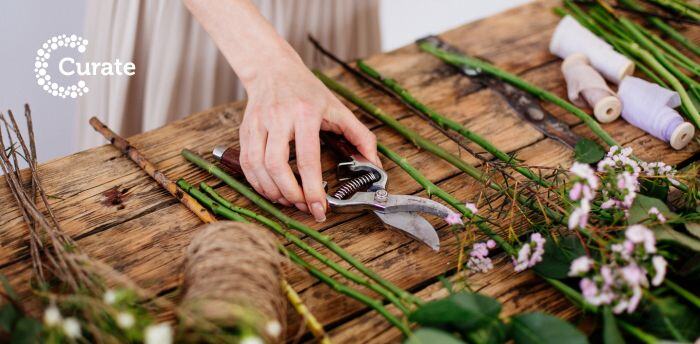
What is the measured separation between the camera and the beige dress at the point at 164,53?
5.25ft

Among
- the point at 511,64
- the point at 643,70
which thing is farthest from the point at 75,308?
the point at 643,70

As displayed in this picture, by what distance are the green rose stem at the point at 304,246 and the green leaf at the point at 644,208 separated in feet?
1.24

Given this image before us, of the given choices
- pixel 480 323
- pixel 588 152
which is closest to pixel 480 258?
pixel 480 323

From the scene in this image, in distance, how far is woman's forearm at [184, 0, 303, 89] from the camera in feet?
4.13

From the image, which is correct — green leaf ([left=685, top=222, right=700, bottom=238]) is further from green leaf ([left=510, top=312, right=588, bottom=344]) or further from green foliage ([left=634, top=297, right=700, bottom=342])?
green leaf ([left=510, top=312, right=588, bottom=344])

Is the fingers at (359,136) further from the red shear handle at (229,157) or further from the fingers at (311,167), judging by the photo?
the red shear handle at (229,157)

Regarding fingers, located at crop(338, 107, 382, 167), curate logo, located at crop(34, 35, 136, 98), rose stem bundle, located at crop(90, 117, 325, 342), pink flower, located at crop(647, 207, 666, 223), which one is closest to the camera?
Answer: pink flower, located at crop(647, 207, 666, 223)

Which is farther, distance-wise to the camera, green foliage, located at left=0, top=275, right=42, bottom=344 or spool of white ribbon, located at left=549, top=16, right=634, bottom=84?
spool of white ribbon, located at left=549, top=16, right=634, bottom=84

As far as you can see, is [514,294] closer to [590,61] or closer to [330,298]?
[330,298]

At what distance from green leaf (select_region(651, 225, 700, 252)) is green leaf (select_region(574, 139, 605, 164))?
0.32 meters

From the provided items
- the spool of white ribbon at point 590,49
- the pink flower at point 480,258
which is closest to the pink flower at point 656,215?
the pink flower at point 480,258

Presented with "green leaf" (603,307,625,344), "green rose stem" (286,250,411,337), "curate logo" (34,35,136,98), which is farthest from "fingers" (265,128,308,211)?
"curate logo" (34,35,136,98)

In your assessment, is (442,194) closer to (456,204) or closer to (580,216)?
(456,204)

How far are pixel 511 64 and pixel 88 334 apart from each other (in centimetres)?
114
